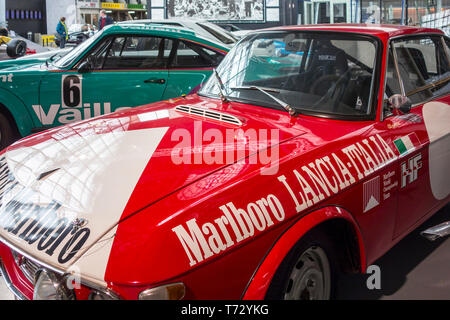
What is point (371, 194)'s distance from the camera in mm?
2414

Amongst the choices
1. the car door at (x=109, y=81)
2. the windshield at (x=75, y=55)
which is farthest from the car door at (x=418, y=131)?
the windshield at (x=75, y=55)

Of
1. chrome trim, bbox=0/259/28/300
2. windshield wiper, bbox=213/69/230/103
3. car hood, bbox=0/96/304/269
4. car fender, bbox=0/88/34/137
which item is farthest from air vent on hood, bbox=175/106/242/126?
car fender, bbox=0/88/34/137

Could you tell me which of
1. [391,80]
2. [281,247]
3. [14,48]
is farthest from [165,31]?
[281,247]

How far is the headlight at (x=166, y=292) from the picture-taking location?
1.62m

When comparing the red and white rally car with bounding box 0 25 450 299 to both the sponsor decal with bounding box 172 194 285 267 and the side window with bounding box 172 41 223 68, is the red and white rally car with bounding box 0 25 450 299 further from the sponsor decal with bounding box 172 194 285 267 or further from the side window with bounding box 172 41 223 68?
the side window with bounding box 172 41 223 68

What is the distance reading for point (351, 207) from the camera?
2303mm

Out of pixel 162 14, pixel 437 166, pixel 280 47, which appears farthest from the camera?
pixel 162 14

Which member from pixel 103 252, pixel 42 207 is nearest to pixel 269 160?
pixel 103 252

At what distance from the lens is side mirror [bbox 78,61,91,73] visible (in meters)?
5.31

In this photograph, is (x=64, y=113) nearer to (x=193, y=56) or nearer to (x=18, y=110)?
(x=18, y=110)

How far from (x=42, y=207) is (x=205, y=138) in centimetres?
87

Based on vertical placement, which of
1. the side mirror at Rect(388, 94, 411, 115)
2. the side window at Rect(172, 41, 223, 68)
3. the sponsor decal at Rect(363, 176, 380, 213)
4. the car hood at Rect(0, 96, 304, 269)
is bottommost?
the sponsor decal at Rect(363, 176, 380, 213)

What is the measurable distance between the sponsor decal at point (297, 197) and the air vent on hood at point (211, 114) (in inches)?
24.0

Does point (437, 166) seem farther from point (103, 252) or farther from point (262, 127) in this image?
point (103, 252)
